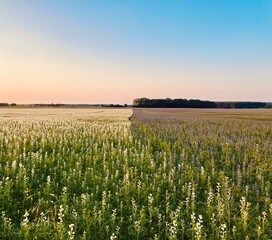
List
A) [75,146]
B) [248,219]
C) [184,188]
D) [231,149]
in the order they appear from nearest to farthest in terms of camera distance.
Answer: [248,219] → [184,188] → [75,146] → [231,149]

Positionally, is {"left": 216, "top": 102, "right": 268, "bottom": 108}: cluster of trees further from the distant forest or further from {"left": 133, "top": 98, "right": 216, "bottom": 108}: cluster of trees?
{"left": 133, "top": 98, "right": 216, "bottom": 108}: cluster of trees

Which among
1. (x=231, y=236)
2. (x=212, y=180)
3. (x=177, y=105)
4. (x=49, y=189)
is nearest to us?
(x=231, y=236)

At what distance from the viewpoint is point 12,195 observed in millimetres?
7418

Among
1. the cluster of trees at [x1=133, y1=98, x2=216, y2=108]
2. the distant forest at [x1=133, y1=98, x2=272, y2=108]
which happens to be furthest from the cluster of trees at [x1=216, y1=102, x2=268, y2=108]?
the cluster of trees at [x1=133, y1=98, x2=216, y2=108]

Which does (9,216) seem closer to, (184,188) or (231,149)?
(184,188)

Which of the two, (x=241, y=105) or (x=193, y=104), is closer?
(x=193, y=104)

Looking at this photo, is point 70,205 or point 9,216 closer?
point 9,216

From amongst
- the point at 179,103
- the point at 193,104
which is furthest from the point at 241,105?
the point at 179,103

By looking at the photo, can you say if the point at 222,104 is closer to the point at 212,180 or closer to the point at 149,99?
the point at 149,99

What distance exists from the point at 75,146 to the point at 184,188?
304 inches

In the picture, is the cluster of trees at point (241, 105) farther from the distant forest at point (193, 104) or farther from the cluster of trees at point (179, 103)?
the cluster of trees at point (179, 103)

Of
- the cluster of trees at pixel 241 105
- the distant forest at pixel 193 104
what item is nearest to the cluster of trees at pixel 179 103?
the distant forest at pixel 193 104

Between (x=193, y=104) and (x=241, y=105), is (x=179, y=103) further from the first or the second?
(x=241, y=105)

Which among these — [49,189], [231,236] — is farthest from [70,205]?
[231,236]
